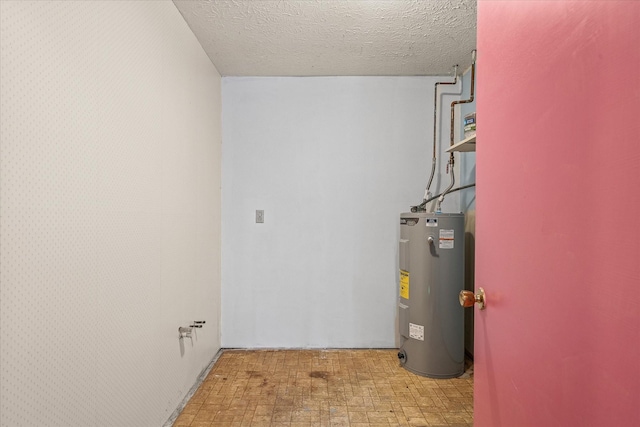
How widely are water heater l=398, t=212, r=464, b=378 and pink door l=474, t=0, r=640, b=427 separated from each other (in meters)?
1.31

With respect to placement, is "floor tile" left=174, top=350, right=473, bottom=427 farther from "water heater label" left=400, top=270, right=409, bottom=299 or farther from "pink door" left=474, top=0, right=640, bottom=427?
"pink door" left=474, top=0, right=640, bottom=427

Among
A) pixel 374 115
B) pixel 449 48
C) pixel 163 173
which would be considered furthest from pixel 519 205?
pixel 374 115

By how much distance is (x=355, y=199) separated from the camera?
111 inches

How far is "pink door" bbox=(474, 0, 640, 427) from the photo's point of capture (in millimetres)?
523

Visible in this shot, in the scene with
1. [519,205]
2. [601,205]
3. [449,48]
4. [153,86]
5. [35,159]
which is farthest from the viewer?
[449,48]

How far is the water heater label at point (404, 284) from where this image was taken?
2453 millimetres

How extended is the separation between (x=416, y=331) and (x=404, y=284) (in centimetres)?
33

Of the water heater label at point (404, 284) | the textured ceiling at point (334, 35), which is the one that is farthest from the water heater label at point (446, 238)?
the textured ceiling at point (334, 35)

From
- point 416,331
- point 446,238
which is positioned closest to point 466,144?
point 446,238

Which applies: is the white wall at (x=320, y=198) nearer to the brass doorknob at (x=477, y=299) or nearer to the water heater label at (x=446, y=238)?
the water heater label at (x=446, y=238)

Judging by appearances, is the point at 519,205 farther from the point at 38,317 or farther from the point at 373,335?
the point at 373,335

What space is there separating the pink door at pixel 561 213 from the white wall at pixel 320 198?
1779 mm

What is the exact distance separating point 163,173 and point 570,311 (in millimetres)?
1726

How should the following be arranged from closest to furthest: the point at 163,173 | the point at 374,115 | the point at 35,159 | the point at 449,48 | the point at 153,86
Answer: the point at 35,159, the point at 153,86, the point at 163,173, the point at 449,48, the point at 374,115
